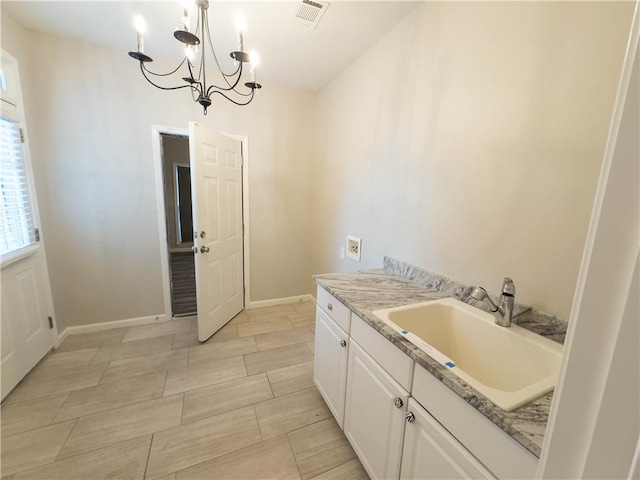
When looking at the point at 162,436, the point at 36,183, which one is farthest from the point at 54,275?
the point at 162,436

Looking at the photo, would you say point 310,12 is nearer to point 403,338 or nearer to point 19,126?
point 403,338

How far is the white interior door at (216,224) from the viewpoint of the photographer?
7.55ft

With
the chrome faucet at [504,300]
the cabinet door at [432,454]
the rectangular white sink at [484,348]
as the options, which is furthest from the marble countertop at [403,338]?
the chrome faucet at [504,300]

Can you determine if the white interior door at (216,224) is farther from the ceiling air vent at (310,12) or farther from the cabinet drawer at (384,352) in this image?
the cabinet drawer at (384,352)

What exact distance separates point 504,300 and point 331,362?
1006 mm

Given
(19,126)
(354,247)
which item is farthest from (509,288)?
(19,126)

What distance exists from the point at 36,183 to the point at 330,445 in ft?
9.69

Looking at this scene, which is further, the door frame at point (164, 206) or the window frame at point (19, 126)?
the door frame at point (164, 206)

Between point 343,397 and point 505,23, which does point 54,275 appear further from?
point 505,23

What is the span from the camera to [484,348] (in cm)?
122

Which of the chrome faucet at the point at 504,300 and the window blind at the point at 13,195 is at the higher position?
the window blind at the point at 13,195

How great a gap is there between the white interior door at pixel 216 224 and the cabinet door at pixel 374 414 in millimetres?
1636

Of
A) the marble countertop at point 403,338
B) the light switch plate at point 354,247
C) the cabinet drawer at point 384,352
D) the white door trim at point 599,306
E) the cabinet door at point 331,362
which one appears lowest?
the cabinet door at point 331,362

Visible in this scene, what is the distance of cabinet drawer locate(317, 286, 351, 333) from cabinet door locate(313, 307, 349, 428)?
0.03 meters
